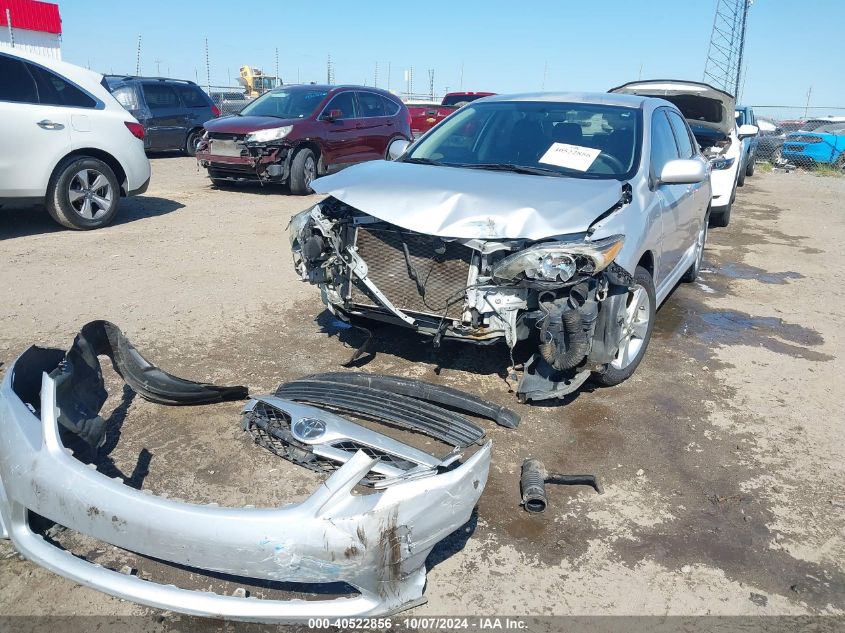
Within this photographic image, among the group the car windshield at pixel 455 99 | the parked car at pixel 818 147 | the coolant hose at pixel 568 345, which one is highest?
the car windshield at pixel 455 99

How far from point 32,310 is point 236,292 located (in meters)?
1.55

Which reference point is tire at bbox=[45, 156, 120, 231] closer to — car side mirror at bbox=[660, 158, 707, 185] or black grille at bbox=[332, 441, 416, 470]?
black grille at bbox=[332, 441, 416, 470]

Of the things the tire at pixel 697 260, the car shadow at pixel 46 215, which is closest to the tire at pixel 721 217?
the tire at pixel 697 260

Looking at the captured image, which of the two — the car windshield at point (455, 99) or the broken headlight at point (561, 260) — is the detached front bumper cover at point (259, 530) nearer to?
the broken headlight at point (561, 260)

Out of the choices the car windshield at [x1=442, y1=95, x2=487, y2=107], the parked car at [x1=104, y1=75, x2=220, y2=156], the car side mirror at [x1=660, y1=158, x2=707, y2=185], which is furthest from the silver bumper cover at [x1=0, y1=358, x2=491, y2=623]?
the car windshield at [x1=442, y1=95, x2=487, y2=107]

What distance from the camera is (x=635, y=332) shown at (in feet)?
14.1

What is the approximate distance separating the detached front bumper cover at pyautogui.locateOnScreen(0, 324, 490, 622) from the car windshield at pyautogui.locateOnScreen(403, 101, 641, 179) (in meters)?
2.67

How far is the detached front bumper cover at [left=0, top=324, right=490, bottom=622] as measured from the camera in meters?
1.98

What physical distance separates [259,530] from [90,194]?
692 cm

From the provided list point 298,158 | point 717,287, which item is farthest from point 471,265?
point 298,158

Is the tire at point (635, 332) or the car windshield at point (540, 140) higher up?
the car windshield at point (540, 140)

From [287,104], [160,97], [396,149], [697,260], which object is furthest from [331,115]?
[697,260]

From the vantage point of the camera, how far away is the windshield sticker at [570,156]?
14.0 feet

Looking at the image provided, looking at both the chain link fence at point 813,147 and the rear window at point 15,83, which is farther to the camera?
the chain link fence at point 813,147
